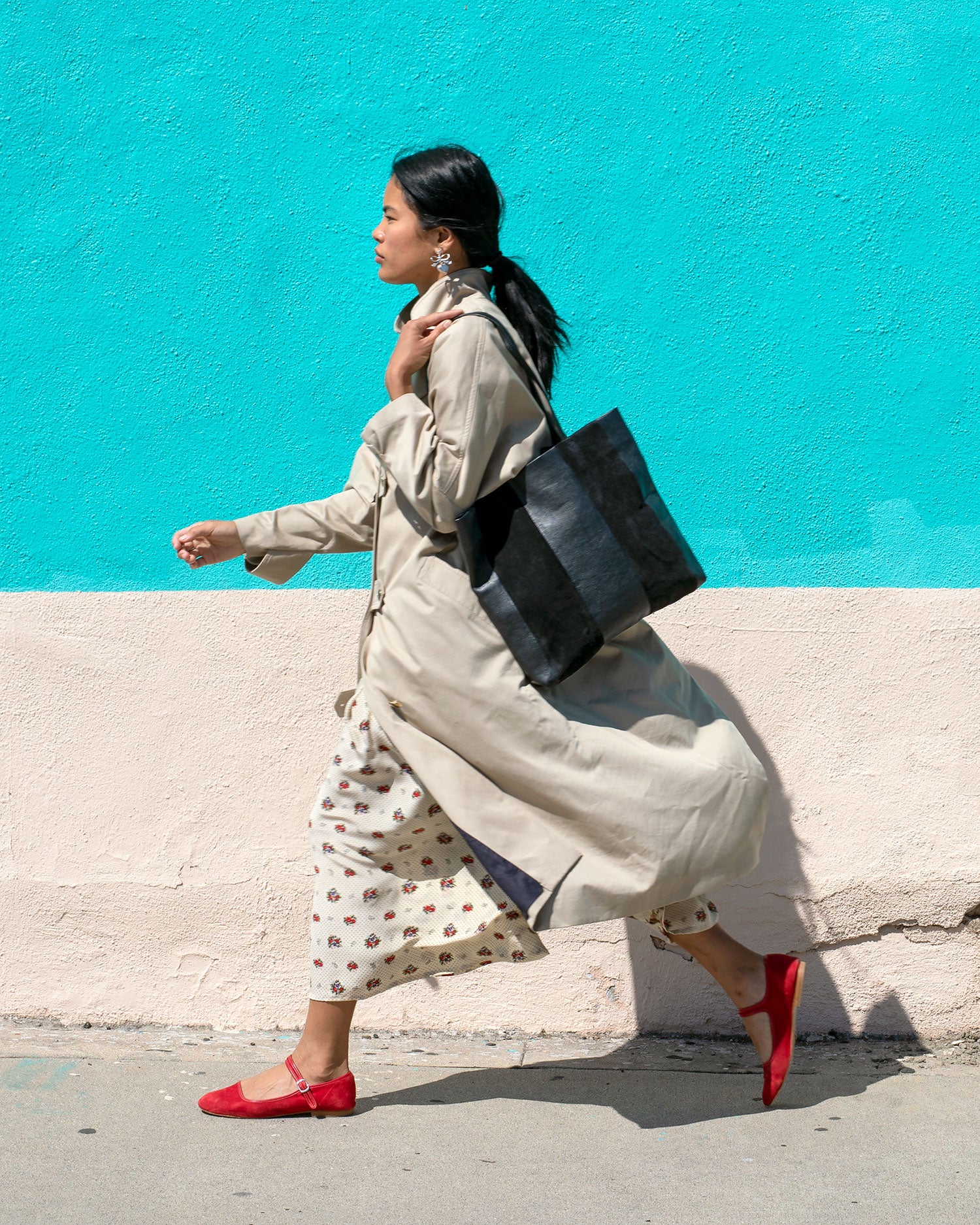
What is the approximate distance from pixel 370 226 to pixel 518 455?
0.96 meters

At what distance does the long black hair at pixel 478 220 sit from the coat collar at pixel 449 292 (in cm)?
5

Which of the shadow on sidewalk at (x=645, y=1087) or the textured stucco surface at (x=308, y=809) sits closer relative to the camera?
the shadow on sidewalk at (x=645, y=1087)

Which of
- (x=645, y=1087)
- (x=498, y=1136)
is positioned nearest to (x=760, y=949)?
(x=645, y=1087)

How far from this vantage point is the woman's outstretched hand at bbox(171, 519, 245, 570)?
266 cm

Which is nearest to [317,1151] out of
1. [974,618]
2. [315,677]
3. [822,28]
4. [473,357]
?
[315,677]

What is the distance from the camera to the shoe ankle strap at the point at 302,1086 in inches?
103

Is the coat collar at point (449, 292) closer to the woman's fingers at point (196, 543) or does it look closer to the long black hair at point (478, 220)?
the long black hair at point (478, 220)

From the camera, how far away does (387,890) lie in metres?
2.59

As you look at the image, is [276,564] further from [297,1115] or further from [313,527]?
[297,1115]

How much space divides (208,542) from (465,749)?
73 cm

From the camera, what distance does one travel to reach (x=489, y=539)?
7.85ft

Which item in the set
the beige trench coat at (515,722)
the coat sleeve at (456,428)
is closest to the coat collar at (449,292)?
the beige trench coat at (515,722)

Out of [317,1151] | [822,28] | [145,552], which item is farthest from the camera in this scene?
[145,552]

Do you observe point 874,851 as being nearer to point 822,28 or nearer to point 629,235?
point 629,235
